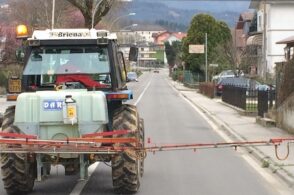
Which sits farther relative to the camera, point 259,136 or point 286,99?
point 286,99

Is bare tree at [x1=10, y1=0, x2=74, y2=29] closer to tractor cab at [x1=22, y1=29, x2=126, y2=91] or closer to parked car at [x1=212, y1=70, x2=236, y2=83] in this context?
parked car at [x1=212, y1=70, x2=236, y2=83]

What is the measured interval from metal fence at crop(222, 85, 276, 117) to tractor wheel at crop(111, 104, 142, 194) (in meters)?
16.6

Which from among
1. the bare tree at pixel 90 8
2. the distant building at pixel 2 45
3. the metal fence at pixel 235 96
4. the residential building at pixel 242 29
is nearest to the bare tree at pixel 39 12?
the distant building at pixel 2 45

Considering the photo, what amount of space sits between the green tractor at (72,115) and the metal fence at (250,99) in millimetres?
16119

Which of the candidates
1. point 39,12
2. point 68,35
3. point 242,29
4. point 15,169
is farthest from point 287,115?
point 242,29

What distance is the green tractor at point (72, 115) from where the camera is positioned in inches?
369

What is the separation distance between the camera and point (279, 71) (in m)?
23.6

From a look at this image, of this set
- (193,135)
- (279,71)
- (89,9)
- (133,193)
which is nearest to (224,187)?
(133,193)

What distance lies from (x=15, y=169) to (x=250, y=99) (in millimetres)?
23908

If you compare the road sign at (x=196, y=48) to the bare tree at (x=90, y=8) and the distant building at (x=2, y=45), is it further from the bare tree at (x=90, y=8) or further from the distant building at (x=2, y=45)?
the bare tree at (x=90, y=8)

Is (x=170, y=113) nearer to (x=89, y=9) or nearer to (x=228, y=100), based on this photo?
(x=228, y=100)

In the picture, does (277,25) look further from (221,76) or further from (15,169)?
(15,169)

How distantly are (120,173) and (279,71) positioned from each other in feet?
49.5

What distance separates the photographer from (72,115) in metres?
9.35
